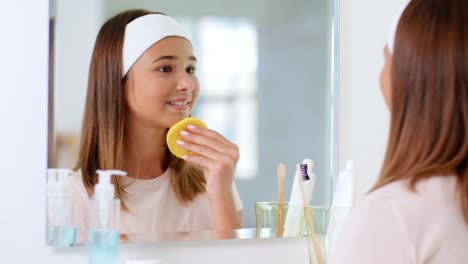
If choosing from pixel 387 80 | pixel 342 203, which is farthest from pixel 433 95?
pixel 342 203

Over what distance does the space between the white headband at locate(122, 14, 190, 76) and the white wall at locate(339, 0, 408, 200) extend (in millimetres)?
390

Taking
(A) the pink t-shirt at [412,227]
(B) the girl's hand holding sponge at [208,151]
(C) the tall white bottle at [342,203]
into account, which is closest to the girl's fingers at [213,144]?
(B) the girl's hand holding sponge at [208,151]

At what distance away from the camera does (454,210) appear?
2.60 ft

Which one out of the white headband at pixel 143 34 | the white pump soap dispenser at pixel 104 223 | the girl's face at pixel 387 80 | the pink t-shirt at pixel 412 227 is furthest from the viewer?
the white headband at pixel 143 34

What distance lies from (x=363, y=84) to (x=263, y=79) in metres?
0.23

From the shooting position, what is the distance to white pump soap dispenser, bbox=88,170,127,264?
117cm

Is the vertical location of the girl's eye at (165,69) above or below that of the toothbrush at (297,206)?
above

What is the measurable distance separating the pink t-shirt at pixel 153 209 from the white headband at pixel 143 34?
222 millimetres

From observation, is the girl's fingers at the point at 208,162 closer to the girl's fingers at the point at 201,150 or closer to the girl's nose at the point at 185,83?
the girl's fingers at the point at 201,150

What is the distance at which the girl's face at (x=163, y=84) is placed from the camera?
1289mm

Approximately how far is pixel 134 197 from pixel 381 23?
65cm

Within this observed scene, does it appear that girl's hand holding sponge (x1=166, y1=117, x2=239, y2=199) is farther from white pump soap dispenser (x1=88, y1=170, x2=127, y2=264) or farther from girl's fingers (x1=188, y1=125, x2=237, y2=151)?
white pump soap dispenser (x1=88, y1=170, x2=127, y2=264)

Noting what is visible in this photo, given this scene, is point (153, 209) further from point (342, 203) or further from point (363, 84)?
point (363, 84)

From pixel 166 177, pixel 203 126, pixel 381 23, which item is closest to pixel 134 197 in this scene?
pixel 166 177
